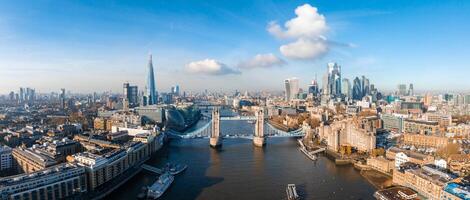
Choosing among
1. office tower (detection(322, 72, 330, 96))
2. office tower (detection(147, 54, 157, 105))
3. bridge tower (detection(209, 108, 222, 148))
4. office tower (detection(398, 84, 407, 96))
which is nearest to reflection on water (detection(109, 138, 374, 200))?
bridge tower (detection(209, 108, 222, 148))

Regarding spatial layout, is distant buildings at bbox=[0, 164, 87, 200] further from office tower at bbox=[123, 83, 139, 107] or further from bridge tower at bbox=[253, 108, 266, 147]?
office tower at bbox=[123, 83, 139, 107]

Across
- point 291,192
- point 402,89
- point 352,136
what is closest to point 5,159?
point 291,192

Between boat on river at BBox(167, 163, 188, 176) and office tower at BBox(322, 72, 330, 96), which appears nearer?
boat on river at BBox(167, 163, 188, 176)

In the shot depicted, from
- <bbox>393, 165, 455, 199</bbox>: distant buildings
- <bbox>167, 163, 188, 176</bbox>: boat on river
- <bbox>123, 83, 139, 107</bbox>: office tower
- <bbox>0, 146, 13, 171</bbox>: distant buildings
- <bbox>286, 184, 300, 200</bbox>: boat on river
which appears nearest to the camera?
<bbox>393, 165, 455, 199</bbox>: distant buildings

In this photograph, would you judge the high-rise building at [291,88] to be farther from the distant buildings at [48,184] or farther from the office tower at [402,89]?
the distant buildings at [48,184]

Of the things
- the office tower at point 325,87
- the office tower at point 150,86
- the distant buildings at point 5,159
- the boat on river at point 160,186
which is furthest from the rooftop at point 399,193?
the office tower at point 325,87

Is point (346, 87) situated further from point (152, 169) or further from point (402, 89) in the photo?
point (152, 169)

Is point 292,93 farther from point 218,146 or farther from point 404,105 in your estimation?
point 218,146
